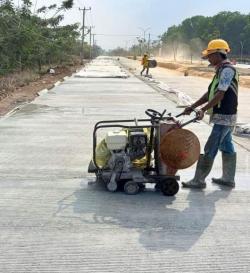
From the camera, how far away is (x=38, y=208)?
536 cm

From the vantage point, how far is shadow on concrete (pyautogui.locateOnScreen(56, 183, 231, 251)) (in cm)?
462

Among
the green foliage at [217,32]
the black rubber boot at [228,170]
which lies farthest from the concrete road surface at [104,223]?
the green foliage at [217,32]

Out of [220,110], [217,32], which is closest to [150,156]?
[220,110]

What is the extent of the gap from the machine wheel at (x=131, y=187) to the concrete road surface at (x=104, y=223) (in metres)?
0.07

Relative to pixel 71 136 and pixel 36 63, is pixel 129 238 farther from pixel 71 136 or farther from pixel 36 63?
pixel 36 63

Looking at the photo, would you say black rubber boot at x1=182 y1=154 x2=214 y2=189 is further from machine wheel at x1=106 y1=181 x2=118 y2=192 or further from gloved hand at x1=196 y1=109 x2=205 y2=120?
machine wheel at x1=106 y1=181 x2=118 y2=192

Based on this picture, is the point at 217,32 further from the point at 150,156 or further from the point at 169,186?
the point at 169,186

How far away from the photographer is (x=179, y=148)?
19.1 ft

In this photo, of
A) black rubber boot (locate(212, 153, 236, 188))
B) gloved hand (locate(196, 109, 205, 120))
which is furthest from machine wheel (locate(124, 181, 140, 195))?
black rubber boot (locate(212, 153, 236, 188))

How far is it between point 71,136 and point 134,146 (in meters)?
4.14

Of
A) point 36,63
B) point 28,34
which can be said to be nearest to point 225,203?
point 28,34

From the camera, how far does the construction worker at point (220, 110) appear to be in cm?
581

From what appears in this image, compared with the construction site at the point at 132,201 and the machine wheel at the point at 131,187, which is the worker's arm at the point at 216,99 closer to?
the construction site at the point at 132,201

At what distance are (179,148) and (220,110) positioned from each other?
26.7 inches
